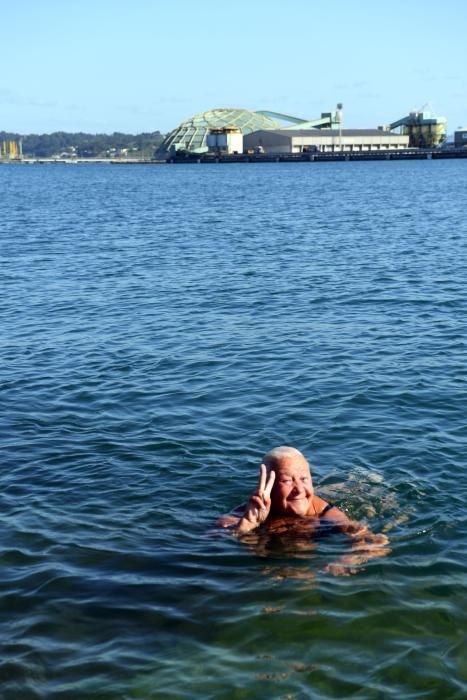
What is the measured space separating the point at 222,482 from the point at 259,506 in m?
2.33

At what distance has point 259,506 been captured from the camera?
8984mm

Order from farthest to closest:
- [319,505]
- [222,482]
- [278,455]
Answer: [222,482] < [319,505] < [278,455]

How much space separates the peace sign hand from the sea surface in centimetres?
20

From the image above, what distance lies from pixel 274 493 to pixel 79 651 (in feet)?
8.68

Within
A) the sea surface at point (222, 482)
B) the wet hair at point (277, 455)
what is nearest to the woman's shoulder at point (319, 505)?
the sea surface at point (222, 482)

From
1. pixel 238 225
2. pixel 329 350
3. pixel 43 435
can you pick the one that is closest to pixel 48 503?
pixel 43 435

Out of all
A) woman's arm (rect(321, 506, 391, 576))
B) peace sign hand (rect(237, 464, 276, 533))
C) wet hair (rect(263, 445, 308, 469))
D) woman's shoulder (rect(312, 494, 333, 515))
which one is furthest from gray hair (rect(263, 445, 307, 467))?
woman's arm (rect(321, 506, 391, 576))

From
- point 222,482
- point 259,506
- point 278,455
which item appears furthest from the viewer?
point 222,482

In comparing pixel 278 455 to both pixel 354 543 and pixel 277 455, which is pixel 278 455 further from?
pixel 354 543

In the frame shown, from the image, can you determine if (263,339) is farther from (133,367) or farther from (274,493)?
(274,493)

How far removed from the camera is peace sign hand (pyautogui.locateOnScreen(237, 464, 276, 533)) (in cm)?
862

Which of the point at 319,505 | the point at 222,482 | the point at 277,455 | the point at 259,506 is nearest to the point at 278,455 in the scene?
the point at 277,455

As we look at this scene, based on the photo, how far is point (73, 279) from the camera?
29.6 m

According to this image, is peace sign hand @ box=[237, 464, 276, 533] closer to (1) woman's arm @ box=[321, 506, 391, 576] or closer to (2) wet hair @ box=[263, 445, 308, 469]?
(2) wet hair @ box=[263, 445, 308, 469]
